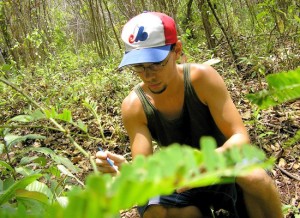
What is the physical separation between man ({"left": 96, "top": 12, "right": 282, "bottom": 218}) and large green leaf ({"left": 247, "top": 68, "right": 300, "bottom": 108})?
3.21 ft

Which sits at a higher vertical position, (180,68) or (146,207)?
(180,68)

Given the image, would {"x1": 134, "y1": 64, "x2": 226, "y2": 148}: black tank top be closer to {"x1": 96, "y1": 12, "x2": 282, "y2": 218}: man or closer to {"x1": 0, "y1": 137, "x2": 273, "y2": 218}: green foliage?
{"x1": 96, "y1": 12, "x2": 282, "y2": 218}: man

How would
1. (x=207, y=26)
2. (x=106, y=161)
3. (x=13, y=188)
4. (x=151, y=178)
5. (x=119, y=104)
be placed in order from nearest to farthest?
1. (x=151, y=178)
2. (x=13, y=188)
3. (x=106, y=161)
4. (x=119, y=104)
5. (x=207, y=26)

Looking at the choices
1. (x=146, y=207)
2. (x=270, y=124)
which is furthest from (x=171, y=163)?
(x=270, y=124)

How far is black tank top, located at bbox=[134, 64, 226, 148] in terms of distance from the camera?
1910 millimetres

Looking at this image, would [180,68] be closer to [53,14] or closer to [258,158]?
[258,158]

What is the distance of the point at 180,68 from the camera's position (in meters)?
1.95

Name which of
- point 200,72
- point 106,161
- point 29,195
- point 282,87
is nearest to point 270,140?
point 200,72

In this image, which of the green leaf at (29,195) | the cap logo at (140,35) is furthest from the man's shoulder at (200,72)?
the green leaf at (29,195)

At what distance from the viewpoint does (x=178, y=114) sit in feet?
6.49

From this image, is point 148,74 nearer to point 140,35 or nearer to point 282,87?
point 140,35

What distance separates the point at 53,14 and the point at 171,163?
1336 cm

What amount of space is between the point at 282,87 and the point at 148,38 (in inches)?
46.6

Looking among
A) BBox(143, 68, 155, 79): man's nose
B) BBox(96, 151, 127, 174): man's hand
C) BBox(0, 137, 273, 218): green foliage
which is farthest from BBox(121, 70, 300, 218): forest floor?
BBox(0, 137, 273, 218): green foliage
